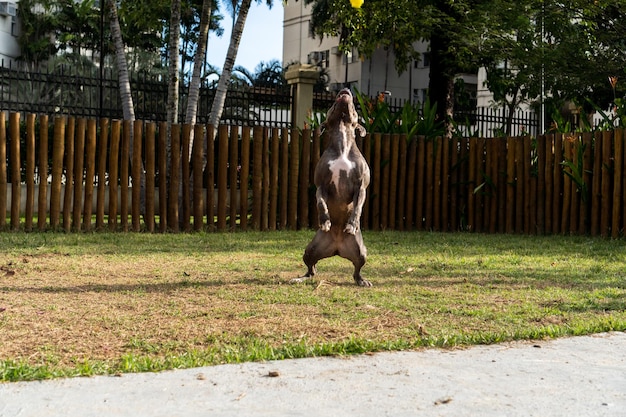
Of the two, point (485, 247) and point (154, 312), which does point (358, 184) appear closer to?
point (154, 312)

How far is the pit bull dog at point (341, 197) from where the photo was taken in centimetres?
637

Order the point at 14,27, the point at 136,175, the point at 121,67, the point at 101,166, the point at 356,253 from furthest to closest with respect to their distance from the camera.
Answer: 1. the point at 14,27
2. the point at 121,67
3. the point at 136,175
4. the point at 101,166
5. the point at 356,253

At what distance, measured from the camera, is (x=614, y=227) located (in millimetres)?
10961

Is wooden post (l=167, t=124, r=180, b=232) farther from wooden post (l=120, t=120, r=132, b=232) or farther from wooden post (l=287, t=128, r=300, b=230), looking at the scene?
wooden post (l=287, t=128, r=300, b=230)

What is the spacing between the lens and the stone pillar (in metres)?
17.4

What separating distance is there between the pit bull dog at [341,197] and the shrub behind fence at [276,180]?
507 centimetres

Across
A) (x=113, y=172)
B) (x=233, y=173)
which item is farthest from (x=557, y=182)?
(x=113, y=172)

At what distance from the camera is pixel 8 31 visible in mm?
46281

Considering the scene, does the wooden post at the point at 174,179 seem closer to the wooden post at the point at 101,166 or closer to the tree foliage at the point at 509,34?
the wooden post at the point at 101,166

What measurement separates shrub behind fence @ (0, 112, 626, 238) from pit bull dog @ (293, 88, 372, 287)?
5069mm

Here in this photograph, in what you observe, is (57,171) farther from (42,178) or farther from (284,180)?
(284,180)

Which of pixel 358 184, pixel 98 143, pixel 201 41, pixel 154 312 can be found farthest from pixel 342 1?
pixel 154 312

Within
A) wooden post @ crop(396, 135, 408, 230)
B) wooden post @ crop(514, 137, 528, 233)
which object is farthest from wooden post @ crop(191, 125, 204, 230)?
wooden post @ crop(514, 137, 528, 233)

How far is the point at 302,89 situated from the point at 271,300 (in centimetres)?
1237
